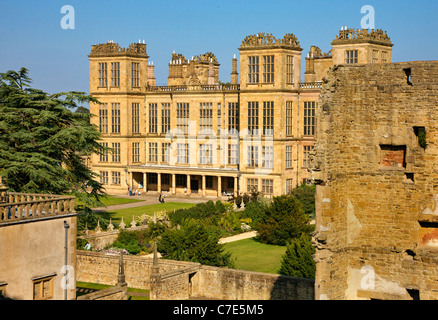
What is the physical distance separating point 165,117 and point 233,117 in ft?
23.6

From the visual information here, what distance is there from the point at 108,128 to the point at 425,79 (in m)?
47.6

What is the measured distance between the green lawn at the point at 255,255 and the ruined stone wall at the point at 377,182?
48.3 ft

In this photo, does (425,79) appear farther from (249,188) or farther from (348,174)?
(249,188)

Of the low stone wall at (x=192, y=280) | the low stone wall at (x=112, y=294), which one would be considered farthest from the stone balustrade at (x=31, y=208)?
the low stone wall at (x=192, y=280)

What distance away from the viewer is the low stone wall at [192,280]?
2581cm

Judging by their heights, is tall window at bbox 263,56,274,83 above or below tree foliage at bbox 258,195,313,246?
above

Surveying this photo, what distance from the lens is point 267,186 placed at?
171ft

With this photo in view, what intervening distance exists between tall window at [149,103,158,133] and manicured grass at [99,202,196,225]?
403 inches

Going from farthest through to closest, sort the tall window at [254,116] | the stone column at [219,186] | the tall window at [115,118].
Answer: the tall window at [115,118], the stone column at [219,186], the tall window at [254,116]

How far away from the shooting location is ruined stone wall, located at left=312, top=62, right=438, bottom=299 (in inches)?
571

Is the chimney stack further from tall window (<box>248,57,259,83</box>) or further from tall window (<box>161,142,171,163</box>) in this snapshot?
tall window (<box>161,142,171,163</box>)

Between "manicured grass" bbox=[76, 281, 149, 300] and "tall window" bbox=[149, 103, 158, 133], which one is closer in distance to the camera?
"manicured grass" bbox=[76, 281, 149, 300]

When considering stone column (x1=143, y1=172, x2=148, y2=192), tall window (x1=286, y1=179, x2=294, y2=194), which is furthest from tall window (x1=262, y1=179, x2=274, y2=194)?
stone column (x1=143, y1=172, x2=148, y2=192)

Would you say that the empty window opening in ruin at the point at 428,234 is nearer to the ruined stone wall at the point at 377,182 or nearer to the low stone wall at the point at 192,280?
the ruined stone wall at the point at 377,182
